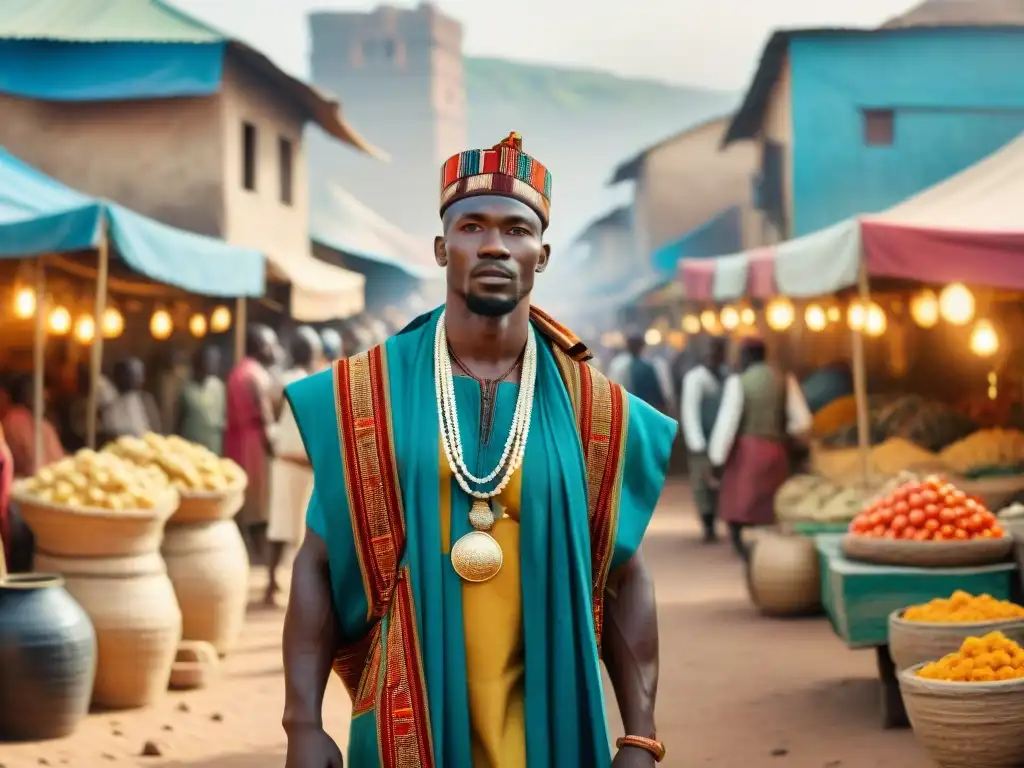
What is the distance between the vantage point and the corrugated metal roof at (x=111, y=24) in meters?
16.9

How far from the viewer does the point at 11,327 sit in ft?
45.4

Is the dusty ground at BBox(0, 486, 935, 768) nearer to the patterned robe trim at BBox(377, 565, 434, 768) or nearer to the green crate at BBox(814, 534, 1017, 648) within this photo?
the green crate at BBox(814, 534, 1017, 648)

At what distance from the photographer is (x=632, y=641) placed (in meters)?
3.05

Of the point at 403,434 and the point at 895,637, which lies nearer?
the point at 403,434

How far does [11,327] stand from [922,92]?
1217cm

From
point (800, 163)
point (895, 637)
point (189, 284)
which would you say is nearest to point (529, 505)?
point (895, 637)

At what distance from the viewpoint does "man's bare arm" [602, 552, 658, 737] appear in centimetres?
301

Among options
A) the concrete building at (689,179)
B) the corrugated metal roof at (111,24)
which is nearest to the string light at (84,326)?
the corrugated metal roof at (111,24)

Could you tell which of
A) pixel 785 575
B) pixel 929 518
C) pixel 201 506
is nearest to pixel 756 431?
pixel 785 575

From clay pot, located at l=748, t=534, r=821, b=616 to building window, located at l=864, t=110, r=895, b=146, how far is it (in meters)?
10.9

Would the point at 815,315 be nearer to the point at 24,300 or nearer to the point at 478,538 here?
the point at 24,300

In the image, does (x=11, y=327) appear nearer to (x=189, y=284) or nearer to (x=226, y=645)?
(x=189, y=284)

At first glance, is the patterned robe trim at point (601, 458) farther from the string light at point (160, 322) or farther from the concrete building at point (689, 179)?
the concrete building at point (689, 179)

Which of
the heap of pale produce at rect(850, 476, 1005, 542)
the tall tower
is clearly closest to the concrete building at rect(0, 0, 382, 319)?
the heap of pale produce at rect(850, 476, 1005, 542)
